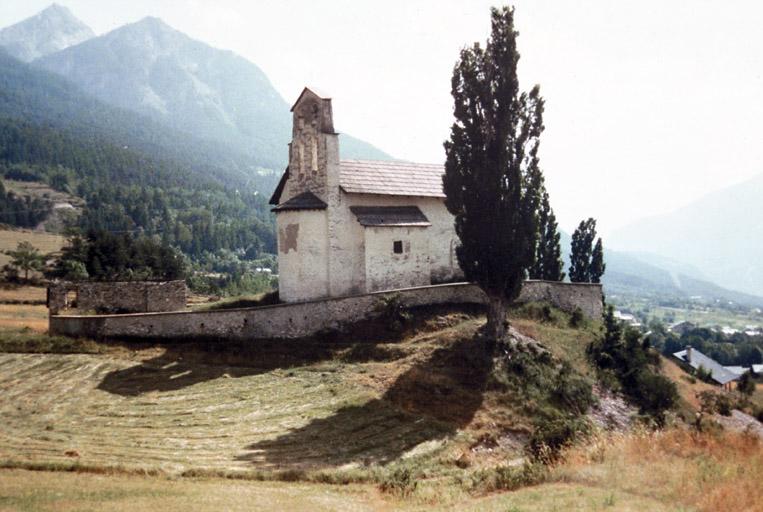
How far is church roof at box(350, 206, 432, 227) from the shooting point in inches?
1293

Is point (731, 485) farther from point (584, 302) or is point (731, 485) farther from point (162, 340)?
point (584, 302)

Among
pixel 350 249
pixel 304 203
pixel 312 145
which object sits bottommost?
pixel 350 249

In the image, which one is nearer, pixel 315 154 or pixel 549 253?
pixel 315 154

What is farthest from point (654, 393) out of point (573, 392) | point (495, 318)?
point (495, 318)

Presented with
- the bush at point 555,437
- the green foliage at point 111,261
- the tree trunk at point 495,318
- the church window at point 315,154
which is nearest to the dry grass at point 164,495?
the bush at point 555,437

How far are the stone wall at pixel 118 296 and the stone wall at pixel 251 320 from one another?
9.48ft

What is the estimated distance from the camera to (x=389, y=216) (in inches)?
1342

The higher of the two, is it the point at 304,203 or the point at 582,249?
the point at 304,203

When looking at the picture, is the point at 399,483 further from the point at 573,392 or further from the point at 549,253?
→ the point at 549,253

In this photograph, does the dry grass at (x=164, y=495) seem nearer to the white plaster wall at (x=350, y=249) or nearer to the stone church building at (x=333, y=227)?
the white plaster wall at (x=350, y=249)

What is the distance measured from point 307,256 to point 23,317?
16651 mm

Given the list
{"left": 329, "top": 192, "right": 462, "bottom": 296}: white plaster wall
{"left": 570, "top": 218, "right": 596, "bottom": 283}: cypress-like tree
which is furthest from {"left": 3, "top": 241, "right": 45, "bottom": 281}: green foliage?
{"left": 570, "top": 218, "right": 596, "bottom": 283}: cypress-like tree

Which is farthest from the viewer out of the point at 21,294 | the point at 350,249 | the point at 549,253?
the point at 21,294

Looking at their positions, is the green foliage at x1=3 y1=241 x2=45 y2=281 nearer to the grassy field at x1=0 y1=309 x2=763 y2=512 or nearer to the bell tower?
the bell tower
